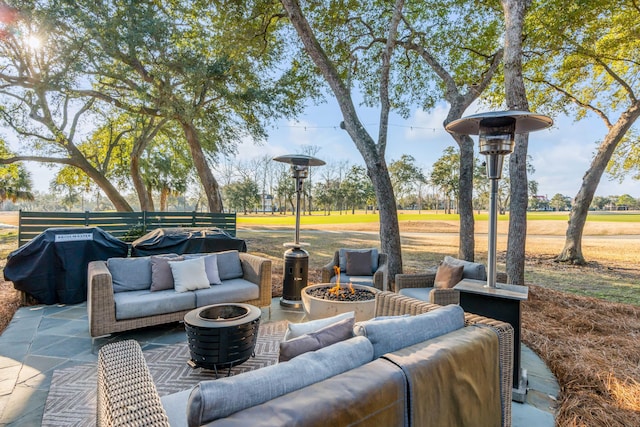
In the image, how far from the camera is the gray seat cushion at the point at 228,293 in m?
3.67

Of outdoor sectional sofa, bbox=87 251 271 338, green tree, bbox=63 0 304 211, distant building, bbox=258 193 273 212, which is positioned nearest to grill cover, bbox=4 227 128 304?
outdoor sectional sofa, bbox=87 251 271 338

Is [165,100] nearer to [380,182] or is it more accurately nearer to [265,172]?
[380,182]

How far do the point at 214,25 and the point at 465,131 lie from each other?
714 cm

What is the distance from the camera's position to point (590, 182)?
805 cm

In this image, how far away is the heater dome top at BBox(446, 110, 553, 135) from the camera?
2.28 metres

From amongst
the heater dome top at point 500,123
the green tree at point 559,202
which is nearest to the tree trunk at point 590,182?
the heater dome top at point 500,123

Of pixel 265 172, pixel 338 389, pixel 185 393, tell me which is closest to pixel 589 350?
pixel 338 389

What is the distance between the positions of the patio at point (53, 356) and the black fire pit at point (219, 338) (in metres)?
0.93

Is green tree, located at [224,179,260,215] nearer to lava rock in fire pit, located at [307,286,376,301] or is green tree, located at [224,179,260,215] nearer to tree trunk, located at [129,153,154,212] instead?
tree trunk, located at [129,153,154,212]

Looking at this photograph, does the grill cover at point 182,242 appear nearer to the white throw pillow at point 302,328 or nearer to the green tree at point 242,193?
the white throw pillow at point 302,328

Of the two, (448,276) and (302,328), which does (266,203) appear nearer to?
(448,276)

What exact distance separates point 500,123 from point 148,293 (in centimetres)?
389

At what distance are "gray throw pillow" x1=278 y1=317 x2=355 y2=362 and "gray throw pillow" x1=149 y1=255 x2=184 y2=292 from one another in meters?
2.82

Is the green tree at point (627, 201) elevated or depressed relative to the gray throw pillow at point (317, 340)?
elevated
